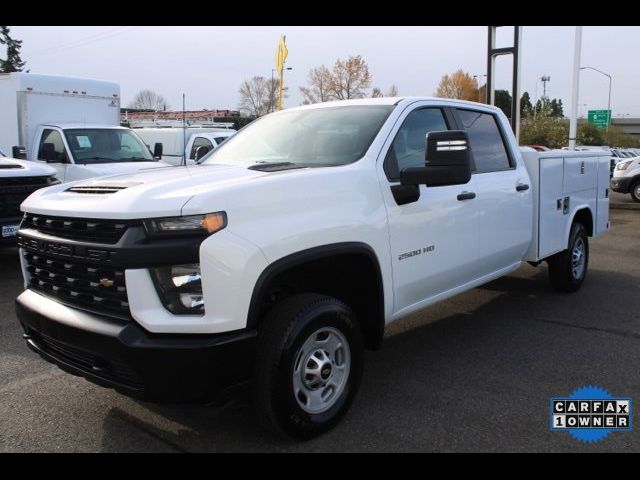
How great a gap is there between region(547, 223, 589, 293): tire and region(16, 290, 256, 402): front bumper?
4.52 m

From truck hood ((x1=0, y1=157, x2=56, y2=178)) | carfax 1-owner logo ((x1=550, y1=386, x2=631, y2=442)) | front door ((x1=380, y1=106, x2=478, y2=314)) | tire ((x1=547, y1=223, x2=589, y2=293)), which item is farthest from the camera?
truck hood ((x1=0, y1=157, x2=56, y2=178))

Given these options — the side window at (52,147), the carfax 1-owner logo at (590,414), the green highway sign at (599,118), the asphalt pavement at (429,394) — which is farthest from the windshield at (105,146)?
the green highway sign at (599,118)

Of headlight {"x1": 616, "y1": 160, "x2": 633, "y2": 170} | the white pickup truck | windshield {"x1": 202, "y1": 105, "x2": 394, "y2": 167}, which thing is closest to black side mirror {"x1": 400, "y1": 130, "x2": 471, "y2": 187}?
the white pickup truck

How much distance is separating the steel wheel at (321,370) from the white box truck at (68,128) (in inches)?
258

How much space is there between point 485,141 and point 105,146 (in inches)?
272

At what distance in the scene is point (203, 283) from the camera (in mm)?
2756

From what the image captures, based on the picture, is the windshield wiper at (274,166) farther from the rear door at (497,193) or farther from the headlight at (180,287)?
the rear door at (497,193)

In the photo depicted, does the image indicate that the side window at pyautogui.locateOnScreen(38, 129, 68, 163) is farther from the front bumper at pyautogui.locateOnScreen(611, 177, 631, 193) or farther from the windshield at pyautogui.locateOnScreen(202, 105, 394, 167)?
the front bumper at pyautogui.locateOnScreen(611, 177, 631, 193)

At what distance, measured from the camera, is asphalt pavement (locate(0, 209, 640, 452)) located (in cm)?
326

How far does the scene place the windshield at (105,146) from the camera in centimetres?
955

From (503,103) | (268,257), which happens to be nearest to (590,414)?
(268,257)

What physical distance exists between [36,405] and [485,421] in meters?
2.76

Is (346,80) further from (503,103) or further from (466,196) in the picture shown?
(466,196)

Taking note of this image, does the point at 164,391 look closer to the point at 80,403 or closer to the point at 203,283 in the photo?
the point at 203,283
